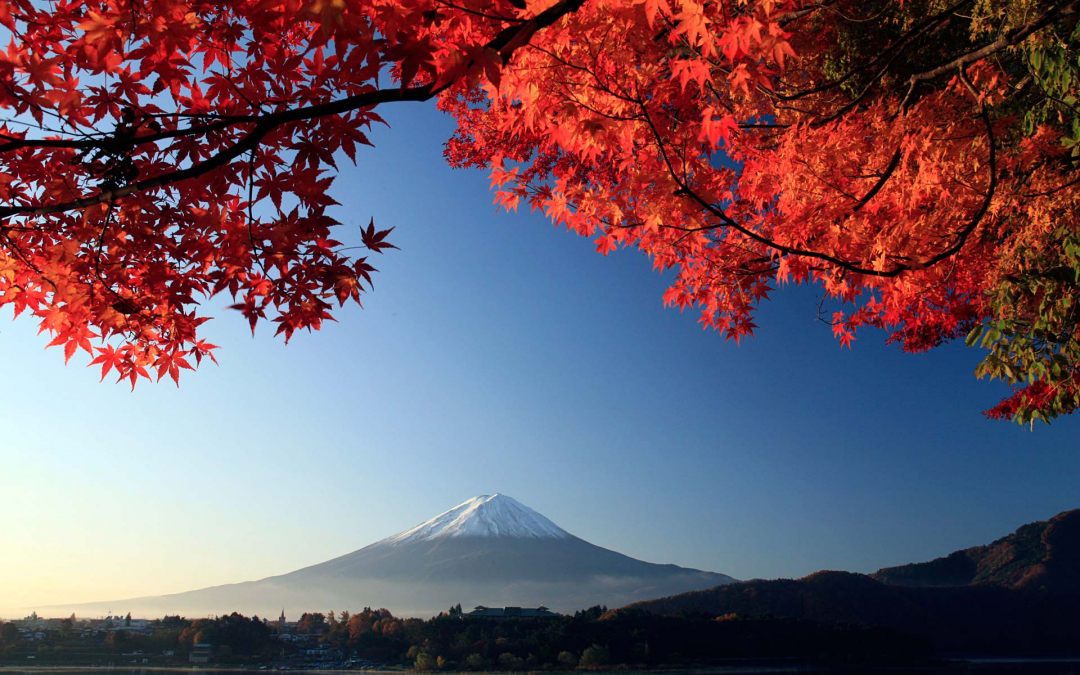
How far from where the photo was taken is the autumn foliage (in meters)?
2.76

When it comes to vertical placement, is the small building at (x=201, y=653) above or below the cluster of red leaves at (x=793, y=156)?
below

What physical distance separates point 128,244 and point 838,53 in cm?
609

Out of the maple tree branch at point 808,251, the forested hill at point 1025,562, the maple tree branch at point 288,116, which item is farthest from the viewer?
the forested hill at point 1025,562

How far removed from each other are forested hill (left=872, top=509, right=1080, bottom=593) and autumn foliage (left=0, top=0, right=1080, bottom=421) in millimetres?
40646

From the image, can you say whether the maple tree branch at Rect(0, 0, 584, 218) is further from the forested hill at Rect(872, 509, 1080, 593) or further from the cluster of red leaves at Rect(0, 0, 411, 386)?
the forested hill at Rect(872, 509, 1080, 593)

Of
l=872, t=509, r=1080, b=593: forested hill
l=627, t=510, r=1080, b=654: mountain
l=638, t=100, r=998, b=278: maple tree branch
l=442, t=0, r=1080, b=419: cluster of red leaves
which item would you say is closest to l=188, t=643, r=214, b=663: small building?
l=627, t=510, r=1080, b=654: mountain

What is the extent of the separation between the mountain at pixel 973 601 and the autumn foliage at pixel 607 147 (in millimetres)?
27565

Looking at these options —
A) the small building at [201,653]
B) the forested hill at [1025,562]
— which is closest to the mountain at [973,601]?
the forested hill at [1025,562]

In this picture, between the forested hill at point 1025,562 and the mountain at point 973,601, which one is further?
the forested hill at point 1025,562

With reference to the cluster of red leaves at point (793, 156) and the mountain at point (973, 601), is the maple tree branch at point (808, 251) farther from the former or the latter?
the mountain at point (973, 601)

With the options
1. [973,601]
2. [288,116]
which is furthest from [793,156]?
[973,601]

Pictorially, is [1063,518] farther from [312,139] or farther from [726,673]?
[312,139]

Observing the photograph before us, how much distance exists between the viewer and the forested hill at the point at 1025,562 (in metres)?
37.6

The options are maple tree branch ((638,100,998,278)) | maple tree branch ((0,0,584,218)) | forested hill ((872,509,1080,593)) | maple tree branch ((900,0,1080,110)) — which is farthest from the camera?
forested hill ((872,509,1080,593))
